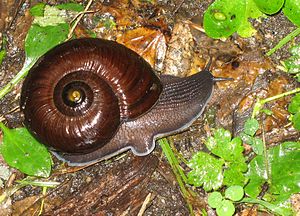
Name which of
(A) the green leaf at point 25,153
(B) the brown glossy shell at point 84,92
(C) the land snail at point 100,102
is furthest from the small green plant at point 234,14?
(A) the green leaf at point 25,153

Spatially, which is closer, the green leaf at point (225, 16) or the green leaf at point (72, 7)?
the green leaf at point (225, 16)

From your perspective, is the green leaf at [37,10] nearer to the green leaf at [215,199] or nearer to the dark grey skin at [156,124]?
the dark grey skin at [156,124]

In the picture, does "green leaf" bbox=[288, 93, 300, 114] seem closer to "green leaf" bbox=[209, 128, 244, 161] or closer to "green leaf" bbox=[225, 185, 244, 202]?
"green leaf" bbox=[209, 128, 244, 161]

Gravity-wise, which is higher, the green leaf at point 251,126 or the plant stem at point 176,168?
the green leaf at point 251,126

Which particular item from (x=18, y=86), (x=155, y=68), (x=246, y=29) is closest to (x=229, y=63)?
(x=246, y=29)

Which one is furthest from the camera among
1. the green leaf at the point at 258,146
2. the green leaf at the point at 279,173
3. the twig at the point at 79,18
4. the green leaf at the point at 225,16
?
the twig at the point at 79,18

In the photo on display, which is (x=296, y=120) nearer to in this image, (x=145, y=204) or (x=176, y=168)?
(x=176, y=168)

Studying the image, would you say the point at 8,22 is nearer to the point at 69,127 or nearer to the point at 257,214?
the point at 69,127

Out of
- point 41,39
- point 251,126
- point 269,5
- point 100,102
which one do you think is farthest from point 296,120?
point 41,39

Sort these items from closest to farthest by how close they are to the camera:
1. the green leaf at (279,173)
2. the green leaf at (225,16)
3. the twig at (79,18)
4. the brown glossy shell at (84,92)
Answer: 1. the brown glossy shell at (84,92)
2. the green leaf at (279,173)
3. the green leaf at (225,16)
4. the twig at (79,18)
